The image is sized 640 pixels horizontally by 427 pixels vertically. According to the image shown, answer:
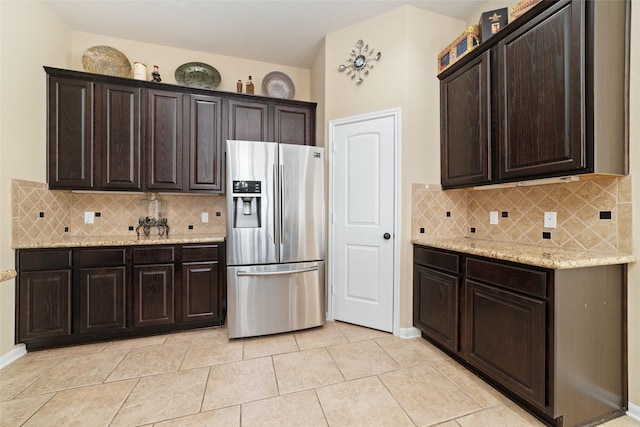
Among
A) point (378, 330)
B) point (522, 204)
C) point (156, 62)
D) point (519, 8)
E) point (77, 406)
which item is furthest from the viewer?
point (156, 62)

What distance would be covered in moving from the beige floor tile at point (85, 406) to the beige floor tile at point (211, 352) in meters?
0.41

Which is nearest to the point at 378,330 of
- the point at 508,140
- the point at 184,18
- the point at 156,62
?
the point at 508,140

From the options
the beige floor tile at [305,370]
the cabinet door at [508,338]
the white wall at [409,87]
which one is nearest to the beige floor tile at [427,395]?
the cabinet door at [508,338]

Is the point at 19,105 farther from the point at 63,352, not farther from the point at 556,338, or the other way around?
the point at 556,338

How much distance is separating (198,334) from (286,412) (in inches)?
57.6

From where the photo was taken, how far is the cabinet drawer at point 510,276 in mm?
1505

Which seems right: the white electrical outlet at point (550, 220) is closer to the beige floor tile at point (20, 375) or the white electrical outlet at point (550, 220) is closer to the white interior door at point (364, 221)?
the white interior door at point (364, 221)

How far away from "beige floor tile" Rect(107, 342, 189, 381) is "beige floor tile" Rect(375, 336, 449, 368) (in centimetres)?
176

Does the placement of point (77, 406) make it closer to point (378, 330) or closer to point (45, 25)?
point (378, 330)

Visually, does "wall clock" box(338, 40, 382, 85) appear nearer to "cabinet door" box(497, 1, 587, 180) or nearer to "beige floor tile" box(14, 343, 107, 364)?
"cabinet door" box(497, 1, 587, 180)

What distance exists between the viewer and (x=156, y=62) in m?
3.24

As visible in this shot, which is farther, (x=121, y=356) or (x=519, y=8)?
(x=121, y=356)

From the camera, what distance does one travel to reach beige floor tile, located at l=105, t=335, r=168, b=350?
7.98 feet

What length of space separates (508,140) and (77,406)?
3.37m
